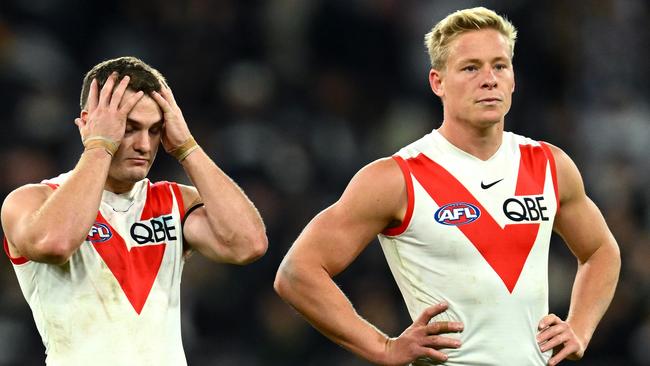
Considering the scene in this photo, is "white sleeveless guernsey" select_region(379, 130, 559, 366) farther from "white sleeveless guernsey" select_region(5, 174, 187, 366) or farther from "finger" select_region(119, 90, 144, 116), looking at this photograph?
"finger" select_region(119, 90, 144, 116)

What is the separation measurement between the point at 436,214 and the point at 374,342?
665mm

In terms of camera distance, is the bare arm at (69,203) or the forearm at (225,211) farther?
the forearm at (225,211)

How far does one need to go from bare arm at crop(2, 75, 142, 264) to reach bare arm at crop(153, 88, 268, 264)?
0.26m

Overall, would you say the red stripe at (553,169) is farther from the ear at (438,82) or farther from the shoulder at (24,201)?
the shoulder at (24,201)

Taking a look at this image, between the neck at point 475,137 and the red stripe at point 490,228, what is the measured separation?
18 centimetres

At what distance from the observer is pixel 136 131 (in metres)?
5.73

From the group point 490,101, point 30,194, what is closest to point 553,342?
point 490,101

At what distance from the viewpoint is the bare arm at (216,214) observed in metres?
5.81

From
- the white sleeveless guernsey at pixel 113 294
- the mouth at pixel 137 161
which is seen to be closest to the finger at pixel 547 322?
the white sleeveless guernsey at pixel 113 294

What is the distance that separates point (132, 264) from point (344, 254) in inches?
40.7

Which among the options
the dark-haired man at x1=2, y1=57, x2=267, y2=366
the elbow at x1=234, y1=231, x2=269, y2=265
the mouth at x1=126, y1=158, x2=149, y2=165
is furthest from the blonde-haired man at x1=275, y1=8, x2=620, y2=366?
the mouth at x1=126, y1=158, x2=149, y2=165

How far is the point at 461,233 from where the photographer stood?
600 cm

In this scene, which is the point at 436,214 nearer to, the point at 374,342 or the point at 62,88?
the point at 374,342

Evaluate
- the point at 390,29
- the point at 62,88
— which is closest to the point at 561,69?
the point at 390,29
